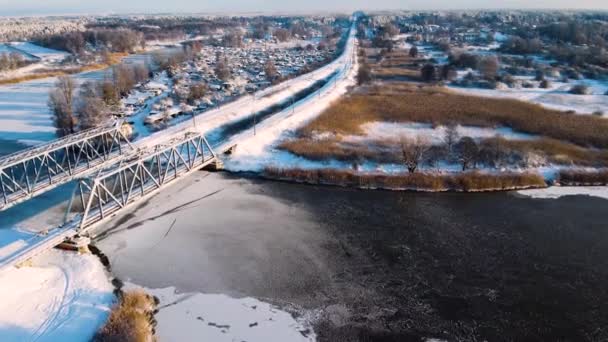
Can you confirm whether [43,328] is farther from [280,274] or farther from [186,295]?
[280,274]

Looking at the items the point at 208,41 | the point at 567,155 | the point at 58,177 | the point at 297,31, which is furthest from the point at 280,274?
the point at 297,31

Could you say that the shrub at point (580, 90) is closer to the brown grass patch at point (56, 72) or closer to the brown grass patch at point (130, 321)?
the brown grass patch at point (130, 321)

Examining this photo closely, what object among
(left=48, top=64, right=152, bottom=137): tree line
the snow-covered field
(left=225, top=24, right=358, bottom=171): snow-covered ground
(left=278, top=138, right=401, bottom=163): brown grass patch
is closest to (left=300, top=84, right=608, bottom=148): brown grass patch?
(left=225, top=24, right=358, bottom=171): snow-covered ground

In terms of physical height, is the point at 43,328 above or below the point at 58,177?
below

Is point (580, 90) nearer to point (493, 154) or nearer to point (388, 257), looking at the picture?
point (493, 154)

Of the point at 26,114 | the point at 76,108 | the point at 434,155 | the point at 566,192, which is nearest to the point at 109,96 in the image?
the point at 76,108

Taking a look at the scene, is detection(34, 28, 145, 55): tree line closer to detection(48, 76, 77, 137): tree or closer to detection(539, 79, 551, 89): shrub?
detection(48, 76, 77, 137): tree
